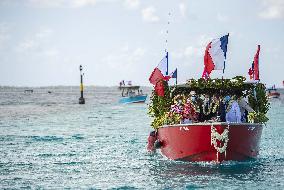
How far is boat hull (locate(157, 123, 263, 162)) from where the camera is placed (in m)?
19.1

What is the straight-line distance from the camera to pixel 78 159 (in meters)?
24.1

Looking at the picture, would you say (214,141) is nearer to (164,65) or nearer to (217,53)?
(217,53)

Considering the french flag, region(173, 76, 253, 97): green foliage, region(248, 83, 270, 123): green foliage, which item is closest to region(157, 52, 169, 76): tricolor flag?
region(173, 76, 253, 97): green foliage

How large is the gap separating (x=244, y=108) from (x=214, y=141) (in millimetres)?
2939

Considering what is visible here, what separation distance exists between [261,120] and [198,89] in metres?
2.79

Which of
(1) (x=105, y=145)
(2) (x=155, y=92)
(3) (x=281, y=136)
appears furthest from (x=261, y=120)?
(3) (x=281, y=136)

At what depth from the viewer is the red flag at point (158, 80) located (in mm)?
23250

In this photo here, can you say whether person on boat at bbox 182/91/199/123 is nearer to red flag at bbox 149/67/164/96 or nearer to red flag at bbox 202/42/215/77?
red flag at bbox 202/42/215/77

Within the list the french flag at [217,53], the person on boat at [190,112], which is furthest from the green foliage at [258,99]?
the person on boat at [190,112]

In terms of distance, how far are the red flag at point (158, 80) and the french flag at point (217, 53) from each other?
215 centimetres

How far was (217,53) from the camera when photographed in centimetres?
2205

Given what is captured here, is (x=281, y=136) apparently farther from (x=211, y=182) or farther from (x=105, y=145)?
(x=211, y=182)

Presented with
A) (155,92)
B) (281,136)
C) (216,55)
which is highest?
(216,55)

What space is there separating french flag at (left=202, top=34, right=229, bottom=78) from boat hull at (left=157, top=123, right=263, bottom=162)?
10.1 feet
